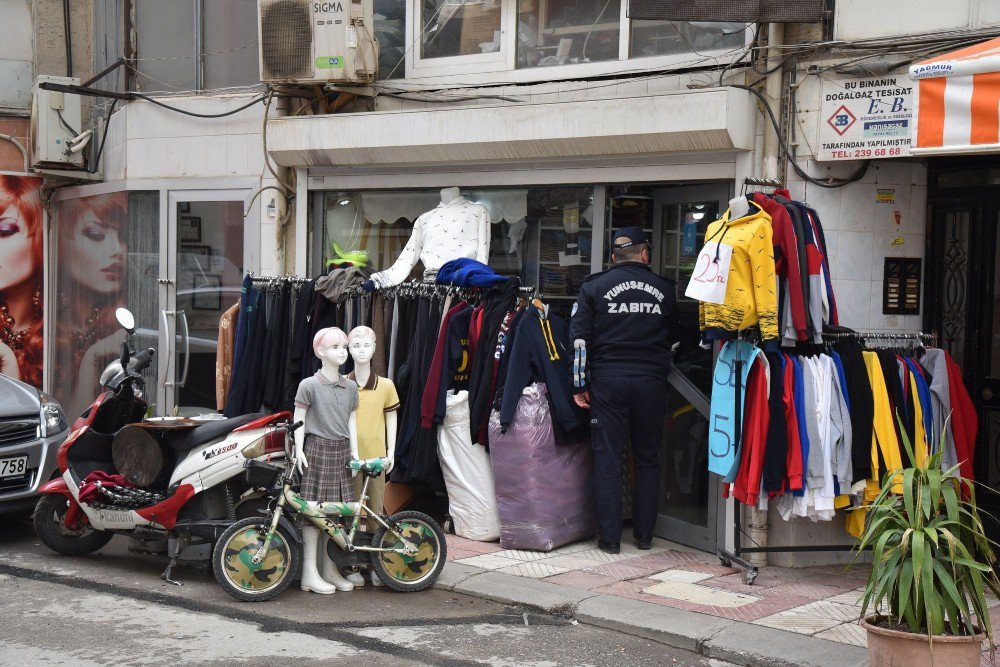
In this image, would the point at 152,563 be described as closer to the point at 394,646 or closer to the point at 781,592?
the point at 394,646

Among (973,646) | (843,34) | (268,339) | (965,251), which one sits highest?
(843,34)

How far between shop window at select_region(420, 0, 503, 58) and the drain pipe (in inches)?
101

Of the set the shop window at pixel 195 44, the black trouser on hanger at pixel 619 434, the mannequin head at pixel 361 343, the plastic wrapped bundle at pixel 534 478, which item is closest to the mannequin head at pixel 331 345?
the mannequin head at pixel 361 343

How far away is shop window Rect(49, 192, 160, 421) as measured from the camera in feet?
38.3

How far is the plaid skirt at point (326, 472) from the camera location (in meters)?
7.17

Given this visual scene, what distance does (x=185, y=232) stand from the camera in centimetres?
1134

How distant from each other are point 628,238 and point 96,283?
263 inches

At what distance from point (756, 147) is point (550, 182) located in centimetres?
171

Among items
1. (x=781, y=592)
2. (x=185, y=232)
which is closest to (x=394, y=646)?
(x=781, y=592)

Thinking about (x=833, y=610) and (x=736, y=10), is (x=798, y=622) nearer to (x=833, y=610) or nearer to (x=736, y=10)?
(x=833, y=610)

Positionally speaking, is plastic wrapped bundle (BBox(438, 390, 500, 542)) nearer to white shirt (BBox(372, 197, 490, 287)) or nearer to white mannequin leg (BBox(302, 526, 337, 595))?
white shirt (BBox(372, 197, 490, 287))

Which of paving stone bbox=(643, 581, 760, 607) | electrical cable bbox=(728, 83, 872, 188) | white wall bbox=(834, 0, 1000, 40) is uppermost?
white wall bbox=(834, 0, 1000, 40)

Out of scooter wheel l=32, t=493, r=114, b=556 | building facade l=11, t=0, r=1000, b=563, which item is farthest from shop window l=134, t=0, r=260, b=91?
scooter wheel l=32, t=493, r=114, b=556

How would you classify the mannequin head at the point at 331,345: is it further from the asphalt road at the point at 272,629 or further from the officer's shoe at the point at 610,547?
the officer's shoe at the point at 610,547
